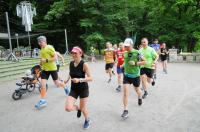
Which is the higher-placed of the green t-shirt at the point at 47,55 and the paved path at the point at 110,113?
the green t-shirt at the point at 47,55

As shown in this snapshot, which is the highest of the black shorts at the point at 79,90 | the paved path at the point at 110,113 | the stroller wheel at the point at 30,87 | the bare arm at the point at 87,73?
the bare arm at the point at 87,73

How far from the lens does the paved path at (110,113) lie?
20.5 ft

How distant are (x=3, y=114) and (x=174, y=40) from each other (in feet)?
88.2

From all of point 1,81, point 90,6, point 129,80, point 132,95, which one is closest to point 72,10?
point 90,6

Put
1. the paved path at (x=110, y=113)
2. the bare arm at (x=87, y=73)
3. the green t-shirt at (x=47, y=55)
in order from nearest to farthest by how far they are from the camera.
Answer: the bare arm at (x=87, y=73)
the paved path at (x=110, y=113)
the green t-shirt at (x=47, y=55)

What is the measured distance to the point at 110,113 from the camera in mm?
7398

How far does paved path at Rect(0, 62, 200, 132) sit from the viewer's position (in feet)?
20.5

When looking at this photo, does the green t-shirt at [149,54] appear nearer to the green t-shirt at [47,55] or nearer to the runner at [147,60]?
the runner at [147,60]

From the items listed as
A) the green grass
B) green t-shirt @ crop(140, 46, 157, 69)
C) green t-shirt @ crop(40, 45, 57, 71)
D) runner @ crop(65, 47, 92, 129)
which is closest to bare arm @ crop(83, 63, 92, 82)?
runner @ crop(65, 47, 92, 129)

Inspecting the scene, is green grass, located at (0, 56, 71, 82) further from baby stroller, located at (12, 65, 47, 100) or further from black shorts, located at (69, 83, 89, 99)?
black shorts, located at (69, 83, 89, 99)

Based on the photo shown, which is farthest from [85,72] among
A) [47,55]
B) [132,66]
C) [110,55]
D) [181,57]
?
[181,57]

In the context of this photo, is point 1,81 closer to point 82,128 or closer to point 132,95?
point 132,95

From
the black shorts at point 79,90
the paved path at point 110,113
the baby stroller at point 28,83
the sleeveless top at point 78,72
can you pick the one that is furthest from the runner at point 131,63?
the baby stroller at point 28,83

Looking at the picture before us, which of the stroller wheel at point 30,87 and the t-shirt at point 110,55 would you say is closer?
the stroller wheel at point 30,87
